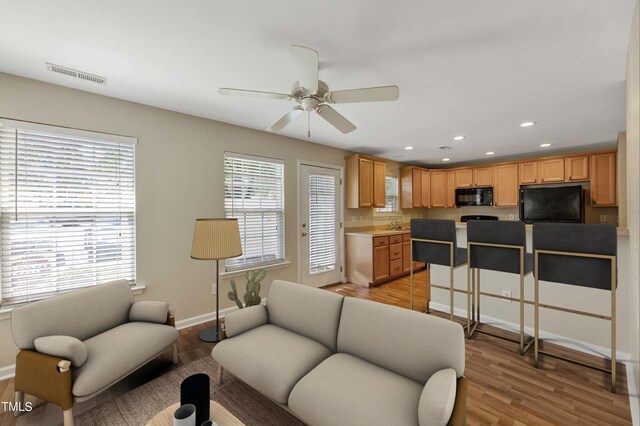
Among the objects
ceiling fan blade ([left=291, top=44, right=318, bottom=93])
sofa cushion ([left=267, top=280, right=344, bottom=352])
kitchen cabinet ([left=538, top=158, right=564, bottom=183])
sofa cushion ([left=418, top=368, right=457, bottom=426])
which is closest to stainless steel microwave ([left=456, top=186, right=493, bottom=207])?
kitchen cabinet ([left=538, top=158, right=564, bottom=183])

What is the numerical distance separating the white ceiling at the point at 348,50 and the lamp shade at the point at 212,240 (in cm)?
129

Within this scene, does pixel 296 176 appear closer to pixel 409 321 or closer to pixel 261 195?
pixel 261 195

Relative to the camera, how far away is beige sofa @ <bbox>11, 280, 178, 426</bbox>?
169cm

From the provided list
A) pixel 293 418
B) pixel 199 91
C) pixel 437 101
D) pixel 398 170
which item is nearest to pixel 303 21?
pixel 199 91

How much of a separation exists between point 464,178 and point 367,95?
5.35m

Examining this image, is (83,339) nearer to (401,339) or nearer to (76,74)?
(76,74)

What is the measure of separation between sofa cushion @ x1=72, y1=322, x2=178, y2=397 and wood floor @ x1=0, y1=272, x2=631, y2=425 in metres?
0.33

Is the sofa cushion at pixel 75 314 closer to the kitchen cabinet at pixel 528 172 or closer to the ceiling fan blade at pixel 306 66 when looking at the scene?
the ceiling fan blade at pixel 306 66

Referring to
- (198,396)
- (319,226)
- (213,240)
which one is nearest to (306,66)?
(213,240)

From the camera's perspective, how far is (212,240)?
2617 mm

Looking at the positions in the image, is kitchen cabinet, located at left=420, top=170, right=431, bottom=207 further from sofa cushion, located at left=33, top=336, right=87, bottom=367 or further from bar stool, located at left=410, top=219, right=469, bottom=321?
sofa cushion, located at left=33, top=336, right=87, bottom=367

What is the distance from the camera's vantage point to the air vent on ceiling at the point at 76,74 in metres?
2.17

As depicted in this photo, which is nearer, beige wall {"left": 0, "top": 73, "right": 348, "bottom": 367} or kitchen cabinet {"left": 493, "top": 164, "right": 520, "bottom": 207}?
beige wall {"left": 0, "top": 73, "right": 348, "bottom": 367}

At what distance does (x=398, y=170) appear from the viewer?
258 inches
